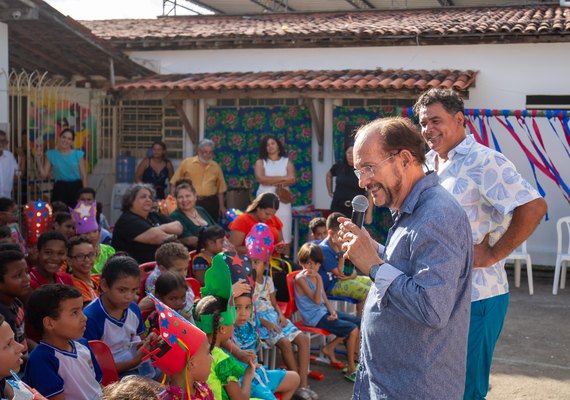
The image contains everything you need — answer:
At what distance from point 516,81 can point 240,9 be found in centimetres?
777

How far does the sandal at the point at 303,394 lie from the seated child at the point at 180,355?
203cm

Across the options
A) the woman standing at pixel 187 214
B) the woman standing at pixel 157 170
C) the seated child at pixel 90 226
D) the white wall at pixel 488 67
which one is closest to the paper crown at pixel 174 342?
the seated child at pixel 90 226

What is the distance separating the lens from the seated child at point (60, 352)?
3660 mm

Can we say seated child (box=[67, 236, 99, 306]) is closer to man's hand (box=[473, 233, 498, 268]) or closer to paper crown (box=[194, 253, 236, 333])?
paper crown (box=[194, 253, 236, 333])

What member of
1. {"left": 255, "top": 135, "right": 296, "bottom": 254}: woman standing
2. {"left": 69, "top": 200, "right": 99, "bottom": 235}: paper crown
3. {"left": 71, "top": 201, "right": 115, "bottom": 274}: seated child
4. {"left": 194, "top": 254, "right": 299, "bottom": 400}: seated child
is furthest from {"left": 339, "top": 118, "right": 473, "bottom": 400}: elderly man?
{"left": 255, "top": 135, "right": 296, "bottom": 254}: woman standing

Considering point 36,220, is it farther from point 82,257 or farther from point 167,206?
point 82,257

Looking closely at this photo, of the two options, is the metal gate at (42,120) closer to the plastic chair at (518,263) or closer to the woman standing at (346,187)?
the woman standing at (346,187)

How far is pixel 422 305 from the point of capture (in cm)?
244

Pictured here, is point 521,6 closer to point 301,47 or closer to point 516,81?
point 516,81

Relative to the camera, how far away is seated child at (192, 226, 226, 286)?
641 centimetres

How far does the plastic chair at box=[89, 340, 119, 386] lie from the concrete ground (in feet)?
6.80

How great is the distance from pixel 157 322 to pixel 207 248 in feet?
5.93

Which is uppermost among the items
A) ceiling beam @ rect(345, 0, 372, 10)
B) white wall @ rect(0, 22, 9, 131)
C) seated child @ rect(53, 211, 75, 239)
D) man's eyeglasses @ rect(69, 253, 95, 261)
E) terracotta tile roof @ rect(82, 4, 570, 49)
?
ceiling beam @ rect(345, 0, 372, 10)

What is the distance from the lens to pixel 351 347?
20.5 ft
